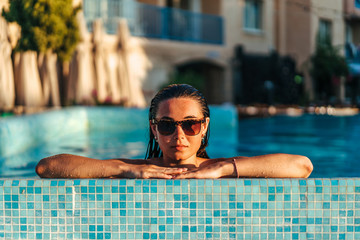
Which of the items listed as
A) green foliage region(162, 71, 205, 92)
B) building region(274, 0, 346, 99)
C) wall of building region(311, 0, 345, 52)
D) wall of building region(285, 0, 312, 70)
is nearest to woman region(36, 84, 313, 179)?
green foliage region(162, 71, 205, 92)

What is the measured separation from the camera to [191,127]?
8.09 ft

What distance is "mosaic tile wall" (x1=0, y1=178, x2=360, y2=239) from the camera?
214cm

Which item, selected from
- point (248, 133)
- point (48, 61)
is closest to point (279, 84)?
point (248, 133)

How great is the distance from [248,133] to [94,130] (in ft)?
11.5

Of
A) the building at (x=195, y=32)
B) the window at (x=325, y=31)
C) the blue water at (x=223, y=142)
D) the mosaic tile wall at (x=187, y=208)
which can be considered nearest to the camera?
the mosaic tile wall at (x=187, y=208)

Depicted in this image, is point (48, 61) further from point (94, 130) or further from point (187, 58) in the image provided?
point (187, 58)

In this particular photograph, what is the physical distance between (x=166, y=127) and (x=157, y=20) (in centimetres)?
1721

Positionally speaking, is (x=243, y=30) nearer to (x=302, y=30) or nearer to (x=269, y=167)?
(x=302, y=30)

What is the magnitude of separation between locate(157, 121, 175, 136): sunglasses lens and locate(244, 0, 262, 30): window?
2136 centimetres

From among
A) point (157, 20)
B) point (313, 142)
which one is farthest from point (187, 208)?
point (157, 20)

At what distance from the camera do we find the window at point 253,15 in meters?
23.2

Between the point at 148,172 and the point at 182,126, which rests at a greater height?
the point at 182,126

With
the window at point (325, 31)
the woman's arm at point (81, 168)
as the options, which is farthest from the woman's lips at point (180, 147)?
the window at point (325, 31)

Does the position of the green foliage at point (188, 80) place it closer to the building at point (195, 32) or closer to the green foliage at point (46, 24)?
the building at point (195, 32)
